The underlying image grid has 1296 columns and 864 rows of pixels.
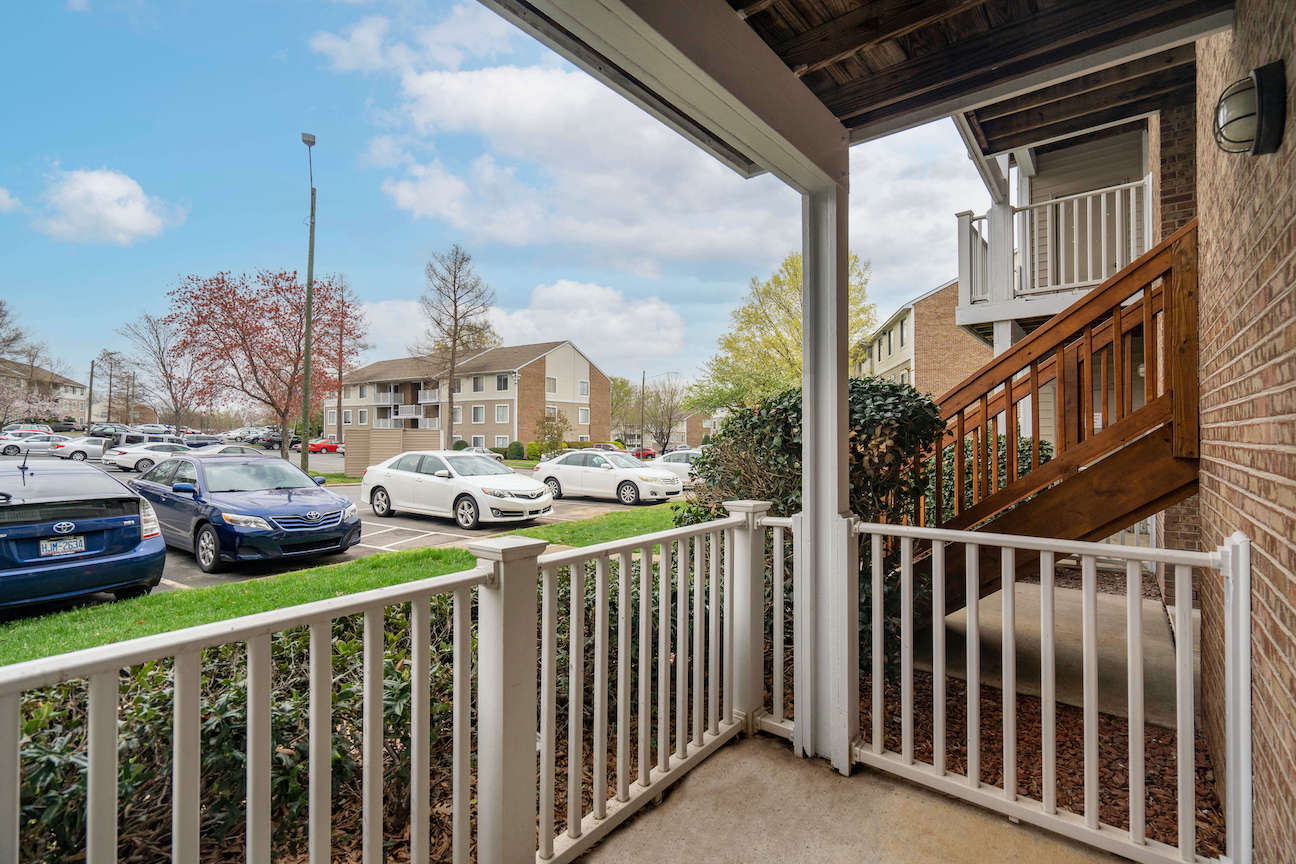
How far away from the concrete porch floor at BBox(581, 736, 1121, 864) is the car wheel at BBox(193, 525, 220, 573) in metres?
2.30

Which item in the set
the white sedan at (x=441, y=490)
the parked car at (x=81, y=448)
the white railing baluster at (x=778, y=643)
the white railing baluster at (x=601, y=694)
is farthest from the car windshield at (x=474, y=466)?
the white railing baluster at (x=601, y=694)

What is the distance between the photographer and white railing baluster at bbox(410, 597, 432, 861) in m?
1.29

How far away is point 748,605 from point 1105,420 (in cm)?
187

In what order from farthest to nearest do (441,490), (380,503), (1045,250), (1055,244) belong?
(1045,250) → (1055,244) → (441,490) → (380,503)

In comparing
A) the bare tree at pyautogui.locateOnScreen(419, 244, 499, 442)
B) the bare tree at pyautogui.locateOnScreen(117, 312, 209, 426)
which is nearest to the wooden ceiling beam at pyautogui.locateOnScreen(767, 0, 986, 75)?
the bare tree at pyautogui.locateOnScreen(117, 312, 209, 426)

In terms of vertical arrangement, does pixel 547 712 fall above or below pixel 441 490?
below

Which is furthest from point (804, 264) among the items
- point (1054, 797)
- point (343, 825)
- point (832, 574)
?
point (343, 825)

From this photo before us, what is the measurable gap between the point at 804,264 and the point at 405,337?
634cm

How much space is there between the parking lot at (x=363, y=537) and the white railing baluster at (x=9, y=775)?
1471 mm

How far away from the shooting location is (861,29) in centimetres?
181

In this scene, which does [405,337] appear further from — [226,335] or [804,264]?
[804,264]

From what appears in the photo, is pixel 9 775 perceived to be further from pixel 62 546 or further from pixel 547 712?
pixel 62 546

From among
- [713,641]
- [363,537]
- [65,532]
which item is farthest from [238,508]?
[713,641]

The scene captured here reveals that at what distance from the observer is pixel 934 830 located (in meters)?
1.81
